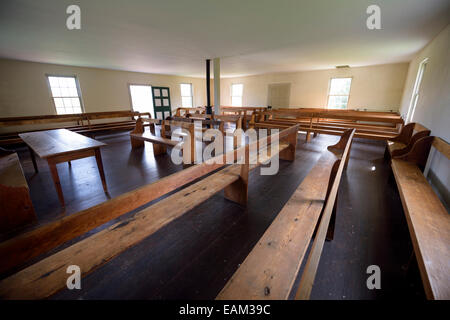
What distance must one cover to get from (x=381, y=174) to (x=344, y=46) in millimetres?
3730

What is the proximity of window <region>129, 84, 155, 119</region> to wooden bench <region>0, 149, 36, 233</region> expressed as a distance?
27.4 feet

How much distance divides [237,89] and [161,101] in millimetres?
4993

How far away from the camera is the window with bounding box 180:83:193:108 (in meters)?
11.7

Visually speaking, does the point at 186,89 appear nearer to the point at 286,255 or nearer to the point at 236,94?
the point at 236,94

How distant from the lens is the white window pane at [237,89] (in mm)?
12284

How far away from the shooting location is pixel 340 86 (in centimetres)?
866

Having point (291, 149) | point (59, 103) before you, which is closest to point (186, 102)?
point (59, 103)

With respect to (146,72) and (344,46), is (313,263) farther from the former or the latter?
(146,72)

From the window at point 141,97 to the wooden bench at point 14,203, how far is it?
8345mm

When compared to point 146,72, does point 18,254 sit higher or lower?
lower

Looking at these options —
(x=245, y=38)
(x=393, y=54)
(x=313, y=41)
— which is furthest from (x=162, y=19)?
(x=393, y=54)

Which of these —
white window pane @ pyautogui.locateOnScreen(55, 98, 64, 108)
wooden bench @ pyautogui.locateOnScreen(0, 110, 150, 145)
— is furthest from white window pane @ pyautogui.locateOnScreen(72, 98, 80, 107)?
wooden bench @ pyautogui.locateOnScreen(0, 110, 150, 145)

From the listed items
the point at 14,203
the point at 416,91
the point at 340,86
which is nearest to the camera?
the point at 14,203

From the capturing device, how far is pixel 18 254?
70 centimetres
